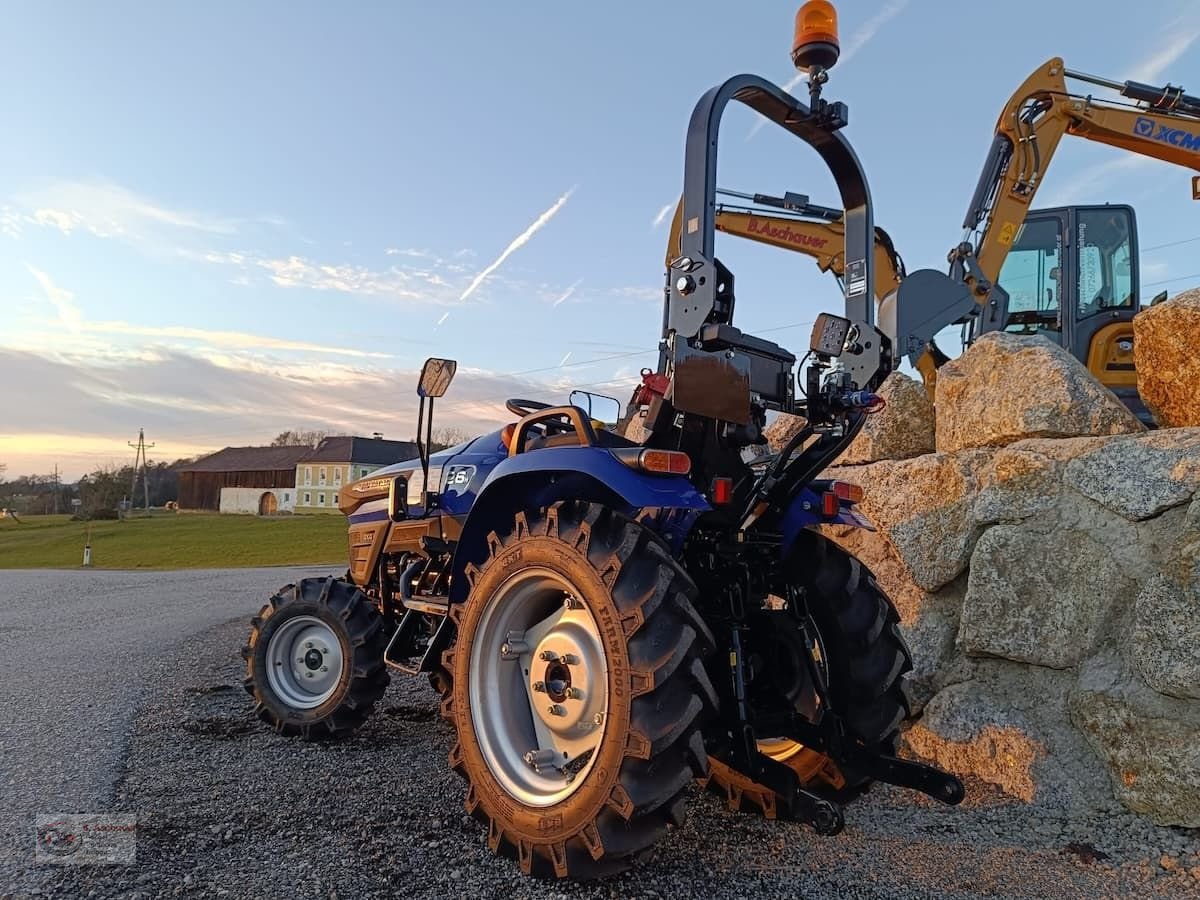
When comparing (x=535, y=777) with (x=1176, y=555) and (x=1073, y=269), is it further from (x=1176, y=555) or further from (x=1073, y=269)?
(x=1073, y=269)

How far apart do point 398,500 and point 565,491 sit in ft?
6.54

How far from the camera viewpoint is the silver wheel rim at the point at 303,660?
203 inches

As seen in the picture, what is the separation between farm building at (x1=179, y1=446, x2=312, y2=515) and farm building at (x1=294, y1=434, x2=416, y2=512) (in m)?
2.30

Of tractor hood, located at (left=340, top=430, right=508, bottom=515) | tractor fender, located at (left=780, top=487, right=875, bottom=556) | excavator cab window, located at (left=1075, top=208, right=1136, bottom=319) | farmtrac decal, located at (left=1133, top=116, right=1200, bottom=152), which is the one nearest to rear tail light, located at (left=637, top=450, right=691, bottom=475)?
tractor fender, located at (left=780, top=487, right=875, bottom=556)

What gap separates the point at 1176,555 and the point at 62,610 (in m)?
14.3

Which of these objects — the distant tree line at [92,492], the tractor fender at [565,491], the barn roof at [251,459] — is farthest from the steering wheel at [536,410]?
the barn roof at [251,459]

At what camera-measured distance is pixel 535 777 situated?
325cm

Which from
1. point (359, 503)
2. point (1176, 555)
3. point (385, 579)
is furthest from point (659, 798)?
point (359, 503)

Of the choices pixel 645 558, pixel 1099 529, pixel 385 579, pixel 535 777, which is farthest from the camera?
pixel 385 579

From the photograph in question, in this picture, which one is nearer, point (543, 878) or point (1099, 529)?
point (543, 878)

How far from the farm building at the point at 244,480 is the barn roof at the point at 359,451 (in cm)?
Result: 389

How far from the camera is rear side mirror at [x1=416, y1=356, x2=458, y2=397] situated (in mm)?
4594

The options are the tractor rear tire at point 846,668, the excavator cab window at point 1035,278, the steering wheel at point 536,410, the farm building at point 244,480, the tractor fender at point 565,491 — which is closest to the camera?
the tractor fender at point 565,491

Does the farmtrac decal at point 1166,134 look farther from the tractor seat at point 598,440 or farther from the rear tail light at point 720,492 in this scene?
the rear tail light at point 720,492
